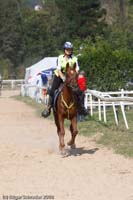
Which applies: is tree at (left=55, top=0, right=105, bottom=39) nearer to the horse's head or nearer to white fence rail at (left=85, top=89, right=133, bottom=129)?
white fence rail at (left=85, top=89, right=133, bottom=129)

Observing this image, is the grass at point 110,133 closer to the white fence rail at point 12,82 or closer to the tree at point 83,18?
the white fence rail at point 12,82

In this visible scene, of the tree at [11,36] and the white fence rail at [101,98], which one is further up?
the tree at [11,36]

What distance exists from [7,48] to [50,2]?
13.2 m

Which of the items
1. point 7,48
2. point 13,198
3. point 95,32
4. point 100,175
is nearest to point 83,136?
point 100,175

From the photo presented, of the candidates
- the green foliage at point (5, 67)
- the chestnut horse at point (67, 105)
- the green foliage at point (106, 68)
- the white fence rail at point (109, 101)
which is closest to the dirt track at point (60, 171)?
the chestnut horse at point (67, 105)

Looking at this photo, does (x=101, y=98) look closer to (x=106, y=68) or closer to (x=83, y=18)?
(x=106, y=68)

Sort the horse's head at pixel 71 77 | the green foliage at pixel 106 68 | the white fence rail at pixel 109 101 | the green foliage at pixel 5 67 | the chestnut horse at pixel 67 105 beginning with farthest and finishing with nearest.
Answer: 1. the green foliage at pixel 5 67
2. the green foliage at pixel 106 68
3. the white fence rail at pixel 109 101
4. the chestnut horse at pixel 67 105
5. the horse's head at pixel 71 77

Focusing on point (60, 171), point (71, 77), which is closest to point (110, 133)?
point (71, 77)

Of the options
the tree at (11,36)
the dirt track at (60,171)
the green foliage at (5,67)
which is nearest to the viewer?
the dirt track at (60,171)

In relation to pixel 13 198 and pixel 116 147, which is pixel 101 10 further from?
pixel 13 198

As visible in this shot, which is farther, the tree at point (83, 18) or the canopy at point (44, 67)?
the tree at point (83, 18)

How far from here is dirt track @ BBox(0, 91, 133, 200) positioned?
952 centimetres

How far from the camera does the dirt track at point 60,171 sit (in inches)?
375

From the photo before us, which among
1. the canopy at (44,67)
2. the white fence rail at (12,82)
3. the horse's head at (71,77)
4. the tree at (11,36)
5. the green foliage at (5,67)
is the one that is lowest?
the white fence rail at (12,82)
